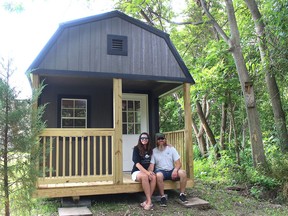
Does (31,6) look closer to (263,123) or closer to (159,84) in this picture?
(159,84)

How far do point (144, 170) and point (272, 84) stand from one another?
13.9 feet

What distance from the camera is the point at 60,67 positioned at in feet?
17.4

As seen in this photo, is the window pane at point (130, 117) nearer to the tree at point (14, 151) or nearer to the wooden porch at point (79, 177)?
the wooden porch at point (79, 177)

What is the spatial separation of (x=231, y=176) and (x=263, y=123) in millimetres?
3683

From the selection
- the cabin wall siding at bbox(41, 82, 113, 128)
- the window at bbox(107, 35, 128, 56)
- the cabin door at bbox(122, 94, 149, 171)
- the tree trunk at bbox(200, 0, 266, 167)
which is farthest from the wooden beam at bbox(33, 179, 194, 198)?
the tree trunk at bbox(200, 0, 266, 167)

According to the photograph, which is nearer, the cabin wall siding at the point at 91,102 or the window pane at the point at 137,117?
the cabin wall siding at the point at 91,102

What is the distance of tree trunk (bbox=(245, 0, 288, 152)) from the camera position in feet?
23.0

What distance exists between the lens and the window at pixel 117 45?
5.68m

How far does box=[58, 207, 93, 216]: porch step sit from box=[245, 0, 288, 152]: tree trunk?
4.88 m

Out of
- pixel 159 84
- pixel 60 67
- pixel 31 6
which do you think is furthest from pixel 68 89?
pixel 31 6

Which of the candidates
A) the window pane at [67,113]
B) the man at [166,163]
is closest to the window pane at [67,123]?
the window pane at [67,113]

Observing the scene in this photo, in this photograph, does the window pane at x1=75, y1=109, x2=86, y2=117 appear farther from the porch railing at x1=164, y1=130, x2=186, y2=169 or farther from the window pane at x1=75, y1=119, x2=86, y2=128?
the porch railing at x1=164, y1=130, x2=186, y2=169

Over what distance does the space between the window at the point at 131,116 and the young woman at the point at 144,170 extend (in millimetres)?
1892

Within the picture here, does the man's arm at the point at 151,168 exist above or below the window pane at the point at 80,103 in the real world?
below
